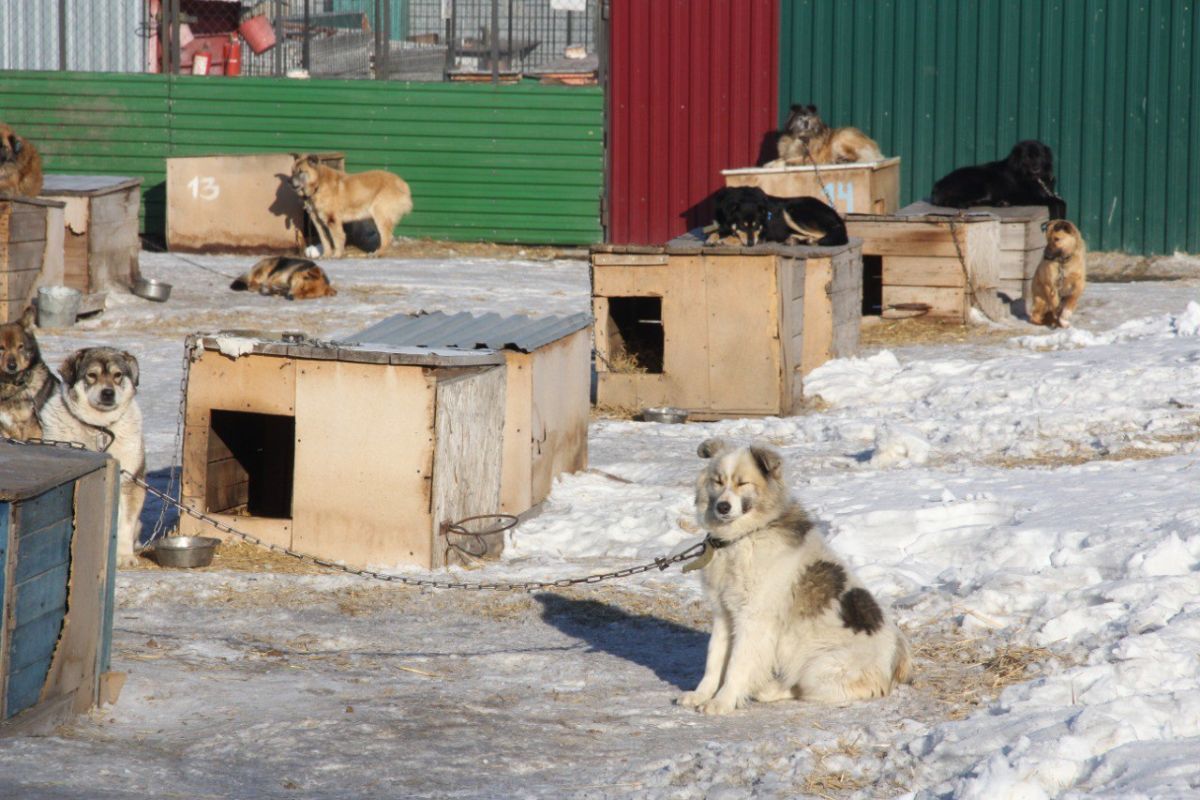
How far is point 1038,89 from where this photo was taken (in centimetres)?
1806

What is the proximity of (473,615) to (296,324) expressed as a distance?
26.1 feet

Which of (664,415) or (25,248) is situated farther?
(25,248)

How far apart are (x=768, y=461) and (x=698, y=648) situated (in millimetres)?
1242

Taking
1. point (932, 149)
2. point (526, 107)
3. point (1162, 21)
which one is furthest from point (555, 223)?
point (1162, 21)

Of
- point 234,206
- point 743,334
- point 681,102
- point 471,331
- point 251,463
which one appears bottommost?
point 251,463

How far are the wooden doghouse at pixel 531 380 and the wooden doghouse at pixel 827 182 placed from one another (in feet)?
26.4

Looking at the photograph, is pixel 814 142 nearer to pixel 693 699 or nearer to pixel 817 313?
pixel 817 313

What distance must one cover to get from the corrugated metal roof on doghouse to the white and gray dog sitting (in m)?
1.18

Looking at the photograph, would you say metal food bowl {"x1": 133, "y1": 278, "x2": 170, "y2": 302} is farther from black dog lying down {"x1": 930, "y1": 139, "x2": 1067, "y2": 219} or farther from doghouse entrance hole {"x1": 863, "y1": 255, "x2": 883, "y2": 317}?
black dog lying down {"x1": 930, "y1": 139, "x2": 1067, "y2": 219}

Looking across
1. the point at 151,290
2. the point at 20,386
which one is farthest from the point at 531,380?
the point at 151,290

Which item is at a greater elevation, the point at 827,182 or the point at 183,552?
the point at 827,182

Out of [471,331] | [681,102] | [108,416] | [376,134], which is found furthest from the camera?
[376,134]

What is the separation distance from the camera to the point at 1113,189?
18062 millimetres

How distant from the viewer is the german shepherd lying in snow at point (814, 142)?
17797mm
